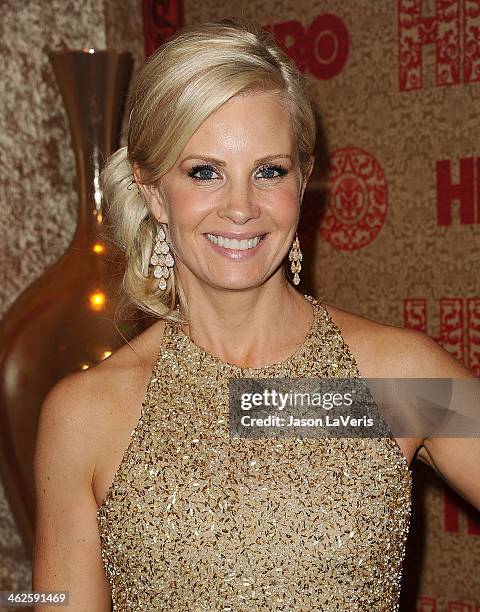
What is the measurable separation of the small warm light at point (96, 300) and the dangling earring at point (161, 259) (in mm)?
506

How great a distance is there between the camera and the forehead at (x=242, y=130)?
1548mm

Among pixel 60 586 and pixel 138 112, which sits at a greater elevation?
pixel 138 112

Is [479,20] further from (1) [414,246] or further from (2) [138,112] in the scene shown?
(2) [138,112]

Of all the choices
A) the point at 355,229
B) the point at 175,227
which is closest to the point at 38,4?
the point at 355,229

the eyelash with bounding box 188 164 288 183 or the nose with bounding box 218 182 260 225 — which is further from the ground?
the eyelash with bounding box 188 164 288 183

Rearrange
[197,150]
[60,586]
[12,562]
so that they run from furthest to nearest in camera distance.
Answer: [12,562]
[60,586]
[197,150]

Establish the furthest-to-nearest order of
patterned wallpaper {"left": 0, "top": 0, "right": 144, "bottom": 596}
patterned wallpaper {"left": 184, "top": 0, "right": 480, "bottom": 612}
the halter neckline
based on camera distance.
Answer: patterned wallpaper {"left": 0, "top": 0, "right": 144, "bottom": 596} < patterned wallpaper {"left": 184, "top": 0, "right": 480, "bottom": 612} < the halter neckline

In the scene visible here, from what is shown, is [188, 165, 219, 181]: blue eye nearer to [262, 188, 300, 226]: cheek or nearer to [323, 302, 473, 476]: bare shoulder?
[262, 188, 300, 226]: cheek

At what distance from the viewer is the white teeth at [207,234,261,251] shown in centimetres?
156

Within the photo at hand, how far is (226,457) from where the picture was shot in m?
1.63

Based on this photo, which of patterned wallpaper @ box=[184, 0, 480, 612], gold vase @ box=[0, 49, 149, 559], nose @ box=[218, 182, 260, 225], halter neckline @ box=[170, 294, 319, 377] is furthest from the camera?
patterned wallpaper @ box=[184, 0, 480, 612]

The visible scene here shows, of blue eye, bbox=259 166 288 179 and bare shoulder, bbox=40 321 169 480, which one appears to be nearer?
blue eye, bbox=259 166 288 179

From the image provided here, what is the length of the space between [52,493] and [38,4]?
1.50 m

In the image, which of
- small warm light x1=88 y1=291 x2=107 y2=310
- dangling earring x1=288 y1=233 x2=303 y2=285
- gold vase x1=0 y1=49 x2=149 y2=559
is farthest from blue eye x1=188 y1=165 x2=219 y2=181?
small warm light x1=88 y1=291 x2=107 y2=310
